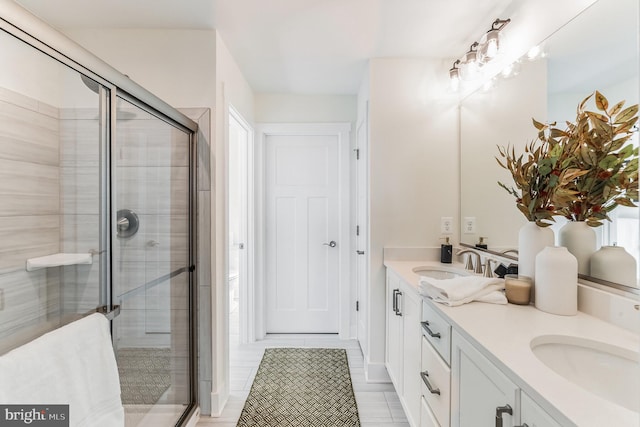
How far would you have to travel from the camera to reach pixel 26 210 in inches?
42.9

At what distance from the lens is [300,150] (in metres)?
3.08

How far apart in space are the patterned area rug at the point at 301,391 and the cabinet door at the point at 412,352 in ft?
1.33

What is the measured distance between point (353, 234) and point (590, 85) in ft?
6.92

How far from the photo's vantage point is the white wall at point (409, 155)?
2.24 metres

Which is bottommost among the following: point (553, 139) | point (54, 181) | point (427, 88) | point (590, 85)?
point (54, 181)

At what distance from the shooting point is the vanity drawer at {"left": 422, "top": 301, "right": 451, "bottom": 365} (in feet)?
3.89

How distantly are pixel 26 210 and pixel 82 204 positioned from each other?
0.16 meters

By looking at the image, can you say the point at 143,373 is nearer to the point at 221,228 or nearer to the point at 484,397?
the point at 221,228

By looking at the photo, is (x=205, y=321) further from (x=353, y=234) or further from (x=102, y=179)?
(x=353, y=234)

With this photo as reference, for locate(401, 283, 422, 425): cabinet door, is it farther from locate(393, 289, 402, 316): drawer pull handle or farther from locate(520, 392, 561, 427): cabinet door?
locate(520, 392, 561, 427): cabinet door

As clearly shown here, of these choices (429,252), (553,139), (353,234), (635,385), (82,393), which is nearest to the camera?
(635,385)

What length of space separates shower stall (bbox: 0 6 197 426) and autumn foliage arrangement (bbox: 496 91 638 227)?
172 centimetres

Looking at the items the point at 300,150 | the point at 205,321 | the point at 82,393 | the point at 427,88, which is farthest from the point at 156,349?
the point at 427,88

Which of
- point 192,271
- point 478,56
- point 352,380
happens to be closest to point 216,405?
point 192,271
